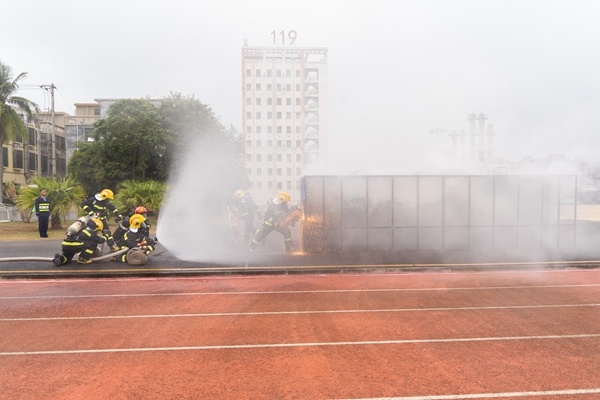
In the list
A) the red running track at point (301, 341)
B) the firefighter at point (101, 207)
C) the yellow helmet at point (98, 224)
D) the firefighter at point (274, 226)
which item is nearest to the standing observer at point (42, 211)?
the firefighter at point (101, 207)

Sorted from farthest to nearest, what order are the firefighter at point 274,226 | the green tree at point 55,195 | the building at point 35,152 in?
1. the building at point 35,152
2. the green tree at point 55,195
3. the firefighter at point 274,226

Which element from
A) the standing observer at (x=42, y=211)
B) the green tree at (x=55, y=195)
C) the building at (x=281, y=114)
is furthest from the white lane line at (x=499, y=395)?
the building at (x=281, y=114)

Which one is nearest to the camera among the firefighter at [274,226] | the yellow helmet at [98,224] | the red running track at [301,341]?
the red running track at [301,341]

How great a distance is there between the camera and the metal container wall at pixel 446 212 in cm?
1647

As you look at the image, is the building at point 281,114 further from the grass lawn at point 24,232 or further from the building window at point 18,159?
the grass lawn at point 24,232

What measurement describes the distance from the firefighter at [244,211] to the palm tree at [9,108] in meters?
21.8

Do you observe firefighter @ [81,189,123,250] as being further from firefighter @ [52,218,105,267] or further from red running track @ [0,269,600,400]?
red running track @ [0,269,600,400]

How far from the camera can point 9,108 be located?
105 ft

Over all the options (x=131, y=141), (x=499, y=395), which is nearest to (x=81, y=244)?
(x=499, y=395)

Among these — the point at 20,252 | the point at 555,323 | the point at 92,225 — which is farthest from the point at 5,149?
the point at 555,323

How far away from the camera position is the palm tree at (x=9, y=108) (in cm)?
3212

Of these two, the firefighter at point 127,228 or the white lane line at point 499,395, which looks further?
the firefighter at point 127,228

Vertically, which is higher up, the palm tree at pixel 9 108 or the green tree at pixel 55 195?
the palm tree at pixel 9 108

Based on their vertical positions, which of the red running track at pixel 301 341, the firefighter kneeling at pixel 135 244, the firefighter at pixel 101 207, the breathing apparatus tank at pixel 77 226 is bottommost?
the red running track at pixel 301 341
